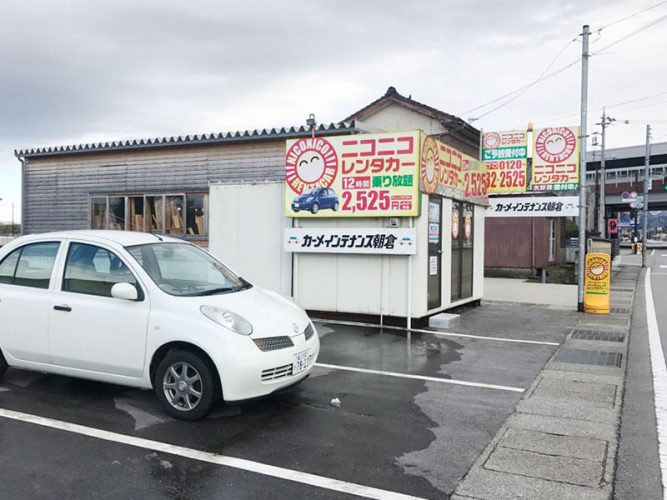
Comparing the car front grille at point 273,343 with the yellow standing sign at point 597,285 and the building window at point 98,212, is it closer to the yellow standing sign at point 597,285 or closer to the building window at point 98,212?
the yellow standing sign at point 597,285

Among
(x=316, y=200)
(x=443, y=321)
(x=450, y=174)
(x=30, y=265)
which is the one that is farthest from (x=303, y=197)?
(x=30, y=265)

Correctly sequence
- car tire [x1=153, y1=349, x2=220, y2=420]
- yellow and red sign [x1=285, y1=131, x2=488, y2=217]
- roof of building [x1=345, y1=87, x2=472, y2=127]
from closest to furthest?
1. car tire [x1=153, y1=349, x2=220, y2=420]
2. yellow and red sign [x1=285, y1=131, x2=488, y2=217]
3. roof of building [x1=345, y1=87, x2=472, y2=127]

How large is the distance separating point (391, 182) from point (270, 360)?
550 cm

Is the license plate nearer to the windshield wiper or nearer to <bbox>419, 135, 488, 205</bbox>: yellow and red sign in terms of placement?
the windshield wiper

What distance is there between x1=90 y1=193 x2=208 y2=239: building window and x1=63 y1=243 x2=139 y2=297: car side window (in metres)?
10.3

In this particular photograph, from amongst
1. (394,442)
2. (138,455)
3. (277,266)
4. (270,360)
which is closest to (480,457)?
(394,442)

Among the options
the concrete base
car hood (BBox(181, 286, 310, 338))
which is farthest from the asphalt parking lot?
the concrete base

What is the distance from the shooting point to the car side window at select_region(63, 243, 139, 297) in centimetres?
543

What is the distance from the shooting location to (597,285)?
12.3 meters

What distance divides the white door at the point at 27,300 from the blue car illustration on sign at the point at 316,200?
5.33m

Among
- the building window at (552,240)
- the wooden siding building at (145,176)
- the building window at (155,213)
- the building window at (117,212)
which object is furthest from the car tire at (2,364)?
the building window at (552,240)

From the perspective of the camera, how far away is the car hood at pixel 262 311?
5109 millimetres

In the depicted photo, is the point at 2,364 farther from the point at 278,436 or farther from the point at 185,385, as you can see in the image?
the point at 278,436

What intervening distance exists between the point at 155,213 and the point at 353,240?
8.67m
